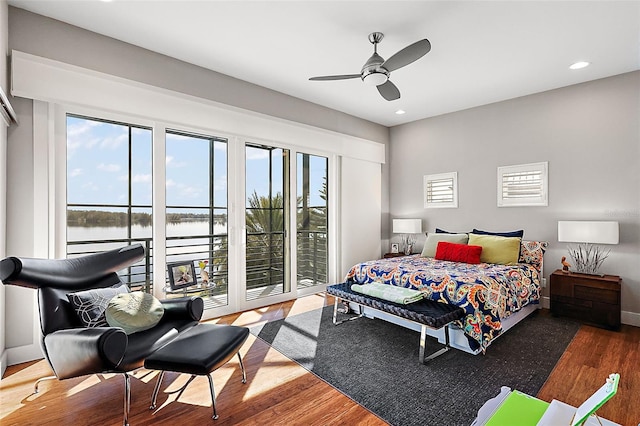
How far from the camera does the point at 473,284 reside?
2887mm

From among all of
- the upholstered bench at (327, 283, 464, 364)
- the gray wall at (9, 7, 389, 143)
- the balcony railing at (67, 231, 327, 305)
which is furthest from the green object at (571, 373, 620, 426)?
the gray wall at (9, 7, 389, 143)

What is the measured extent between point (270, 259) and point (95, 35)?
299 centimetres

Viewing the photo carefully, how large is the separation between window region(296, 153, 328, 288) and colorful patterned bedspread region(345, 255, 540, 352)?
107 centimetres

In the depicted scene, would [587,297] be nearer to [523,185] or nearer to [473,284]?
[523,185]

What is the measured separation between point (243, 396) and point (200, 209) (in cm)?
215

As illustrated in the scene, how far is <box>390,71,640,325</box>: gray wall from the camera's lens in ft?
11.9

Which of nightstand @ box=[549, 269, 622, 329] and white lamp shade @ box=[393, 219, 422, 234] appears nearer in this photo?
nightstand @ box=[549, 269, 622, 329]

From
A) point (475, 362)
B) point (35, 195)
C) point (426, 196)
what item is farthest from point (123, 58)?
point (426, 196)

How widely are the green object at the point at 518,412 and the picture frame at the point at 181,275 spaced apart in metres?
3.16

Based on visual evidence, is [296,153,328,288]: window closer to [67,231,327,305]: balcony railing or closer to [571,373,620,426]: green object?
[67,231,327,305]: balcony railing

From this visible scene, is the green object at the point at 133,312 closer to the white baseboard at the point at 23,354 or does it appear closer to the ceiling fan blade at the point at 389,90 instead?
the white baseboard at the point at 23,354

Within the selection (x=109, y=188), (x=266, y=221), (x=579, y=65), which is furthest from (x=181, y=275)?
(x=579, y=65)

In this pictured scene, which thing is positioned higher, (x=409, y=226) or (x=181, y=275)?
(x=409, y=226)

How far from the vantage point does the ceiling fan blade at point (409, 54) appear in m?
2.47
